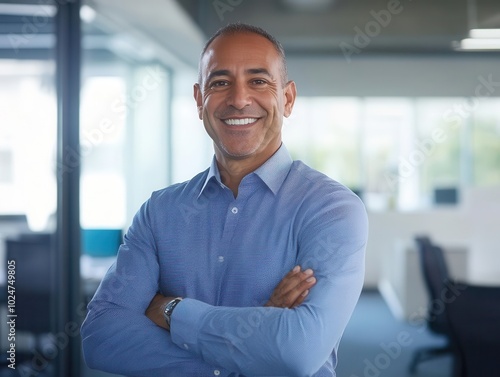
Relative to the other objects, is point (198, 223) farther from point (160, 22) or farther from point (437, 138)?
point (437, 138)

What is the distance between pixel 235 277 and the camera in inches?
58.2

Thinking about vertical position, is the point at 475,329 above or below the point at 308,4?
below

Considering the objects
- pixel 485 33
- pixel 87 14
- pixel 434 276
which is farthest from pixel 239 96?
pixel 485 33

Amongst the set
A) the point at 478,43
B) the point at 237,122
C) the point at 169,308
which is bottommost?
the point at 169,308

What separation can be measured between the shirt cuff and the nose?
16.9 inches

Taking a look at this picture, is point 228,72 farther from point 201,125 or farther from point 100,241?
point 201,125

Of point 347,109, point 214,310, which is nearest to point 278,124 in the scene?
point 214,310

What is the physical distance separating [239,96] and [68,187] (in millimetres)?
2623

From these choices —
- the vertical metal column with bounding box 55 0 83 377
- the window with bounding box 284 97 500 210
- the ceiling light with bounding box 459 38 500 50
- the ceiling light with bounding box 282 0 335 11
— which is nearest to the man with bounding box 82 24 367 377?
the vertical metal column with bounding box 55 0 83 377

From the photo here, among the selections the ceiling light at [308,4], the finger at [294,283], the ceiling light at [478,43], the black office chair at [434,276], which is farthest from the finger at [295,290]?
the ceiling light at [478,43]

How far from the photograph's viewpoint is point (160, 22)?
5.18 m

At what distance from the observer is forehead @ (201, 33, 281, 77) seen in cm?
149

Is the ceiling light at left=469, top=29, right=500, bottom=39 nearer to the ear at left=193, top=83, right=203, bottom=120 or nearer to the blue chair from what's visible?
the blue chair

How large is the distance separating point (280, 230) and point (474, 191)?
5475mm
